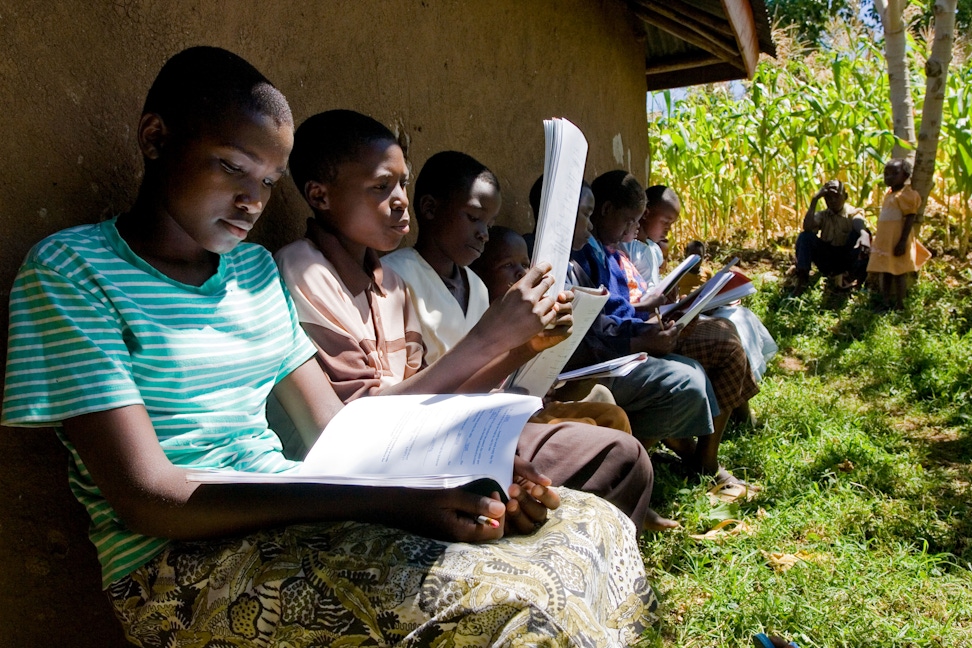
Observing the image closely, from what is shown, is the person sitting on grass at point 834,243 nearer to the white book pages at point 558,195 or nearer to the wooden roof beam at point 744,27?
the wooden roof beam at point 744,27

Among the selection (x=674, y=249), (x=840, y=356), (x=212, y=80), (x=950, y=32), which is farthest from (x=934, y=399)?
(x=674, y=249)

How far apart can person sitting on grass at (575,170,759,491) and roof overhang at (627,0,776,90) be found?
1.37 meters

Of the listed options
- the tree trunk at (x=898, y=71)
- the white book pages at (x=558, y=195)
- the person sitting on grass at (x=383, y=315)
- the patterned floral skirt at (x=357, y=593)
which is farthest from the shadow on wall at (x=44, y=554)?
the tree trunk at (x=898, y=71)

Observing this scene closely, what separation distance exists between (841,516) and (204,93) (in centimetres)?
275

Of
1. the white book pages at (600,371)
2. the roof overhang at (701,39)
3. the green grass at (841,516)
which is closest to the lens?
the green grass at (841,516)

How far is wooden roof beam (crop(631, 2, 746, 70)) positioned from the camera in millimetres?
5355

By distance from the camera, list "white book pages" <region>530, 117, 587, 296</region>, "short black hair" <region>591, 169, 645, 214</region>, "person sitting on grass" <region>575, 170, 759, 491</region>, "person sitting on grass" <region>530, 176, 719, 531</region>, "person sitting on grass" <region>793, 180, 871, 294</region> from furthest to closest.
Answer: "person sitting on grass" <region>793, 180, 871, 294</region>, "short black hair" <region>591, 169, 645, 214</region>, "person sitting on grass" <region>575, 170, 759, 491</region>, "person sitting on grass" <region>530, 176, 719, 531</region>, "white book pages" <region>530, 117, 587, 296</region>

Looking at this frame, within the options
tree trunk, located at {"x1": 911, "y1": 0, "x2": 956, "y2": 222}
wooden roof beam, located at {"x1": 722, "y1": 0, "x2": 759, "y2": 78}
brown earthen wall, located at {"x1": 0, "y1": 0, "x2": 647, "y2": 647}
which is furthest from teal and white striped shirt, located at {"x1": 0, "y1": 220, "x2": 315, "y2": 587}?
tree trunk, located at {"x1": 911, "y1": 0, "x2": 956, "y2": 222}

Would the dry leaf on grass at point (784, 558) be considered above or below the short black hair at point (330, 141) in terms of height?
below

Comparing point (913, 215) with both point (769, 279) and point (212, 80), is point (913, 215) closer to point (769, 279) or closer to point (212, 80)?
point (769, 279)

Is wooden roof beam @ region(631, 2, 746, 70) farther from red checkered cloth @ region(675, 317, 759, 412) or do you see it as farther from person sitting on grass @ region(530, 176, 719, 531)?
person sitting on grass @ region(530, 176, 719, 531)

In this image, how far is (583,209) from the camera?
3.29 m

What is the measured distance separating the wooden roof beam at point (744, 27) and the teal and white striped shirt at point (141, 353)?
11.8 ft

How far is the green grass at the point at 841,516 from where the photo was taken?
2393 mm
